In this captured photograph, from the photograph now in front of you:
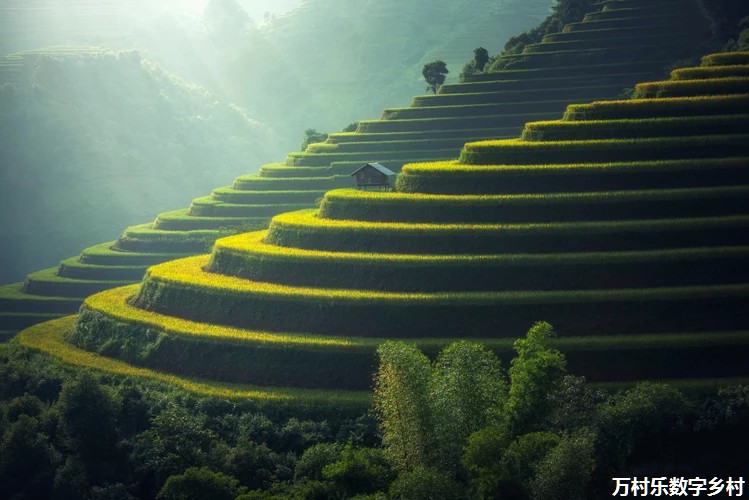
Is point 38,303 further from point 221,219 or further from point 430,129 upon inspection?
point 430,129

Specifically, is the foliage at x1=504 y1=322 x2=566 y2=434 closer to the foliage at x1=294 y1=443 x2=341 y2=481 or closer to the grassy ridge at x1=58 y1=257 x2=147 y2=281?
the foliage at x1=294 y1=443 x2=341 y2=481

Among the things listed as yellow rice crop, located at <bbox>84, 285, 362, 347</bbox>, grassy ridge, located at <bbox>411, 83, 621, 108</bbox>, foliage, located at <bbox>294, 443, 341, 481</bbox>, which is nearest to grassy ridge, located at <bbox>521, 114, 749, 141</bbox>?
yellow rice crop, located at <bbox>84, 285, 362, 347</bbox>

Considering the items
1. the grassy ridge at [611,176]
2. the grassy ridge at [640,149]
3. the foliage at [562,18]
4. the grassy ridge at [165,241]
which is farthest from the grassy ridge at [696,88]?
the foliage at [562,18]

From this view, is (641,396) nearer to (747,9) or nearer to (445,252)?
(445,252)

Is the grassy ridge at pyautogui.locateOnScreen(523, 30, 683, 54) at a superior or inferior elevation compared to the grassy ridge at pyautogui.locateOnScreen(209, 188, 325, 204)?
superior

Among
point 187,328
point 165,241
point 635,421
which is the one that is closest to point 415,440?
point 635,421

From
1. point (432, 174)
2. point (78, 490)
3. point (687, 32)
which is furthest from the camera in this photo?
point (687, 32)

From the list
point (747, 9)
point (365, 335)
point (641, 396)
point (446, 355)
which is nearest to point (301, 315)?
point (365, 335)
